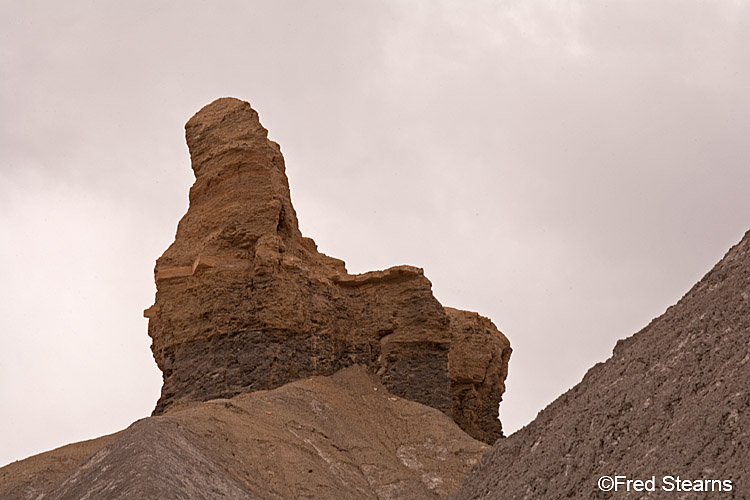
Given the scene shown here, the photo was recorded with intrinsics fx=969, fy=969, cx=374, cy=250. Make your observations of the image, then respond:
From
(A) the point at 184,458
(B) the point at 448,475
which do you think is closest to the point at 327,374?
(B) the point at 448,475

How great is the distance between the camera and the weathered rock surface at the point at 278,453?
17875 mm

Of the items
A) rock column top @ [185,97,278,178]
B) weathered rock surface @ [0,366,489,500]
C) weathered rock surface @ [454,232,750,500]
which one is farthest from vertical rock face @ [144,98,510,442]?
weathered rock surface @ [454,232,750,500]

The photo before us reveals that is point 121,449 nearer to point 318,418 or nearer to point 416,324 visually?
point 318,418

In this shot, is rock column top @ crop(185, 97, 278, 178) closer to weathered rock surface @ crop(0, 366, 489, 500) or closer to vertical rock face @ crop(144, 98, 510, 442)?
vertical rock face @ crop(144, 98, 510, 442)

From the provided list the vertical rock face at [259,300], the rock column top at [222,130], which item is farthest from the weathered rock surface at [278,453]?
the rock column top at [222,130]

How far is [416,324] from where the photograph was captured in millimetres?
29328

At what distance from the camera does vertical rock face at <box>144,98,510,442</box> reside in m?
26.5

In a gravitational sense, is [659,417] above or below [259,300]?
below

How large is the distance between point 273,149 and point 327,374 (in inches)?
289

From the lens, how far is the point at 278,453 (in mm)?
21516

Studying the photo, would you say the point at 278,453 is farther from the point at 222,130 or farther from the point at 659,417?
the point at 222,130

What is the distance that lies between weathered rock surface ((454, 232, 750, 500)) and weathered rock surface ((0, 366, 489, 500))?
5.33m

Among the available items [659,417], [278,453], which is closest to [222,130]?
[278,453]

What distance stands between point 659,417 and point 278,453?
10.4 metres
